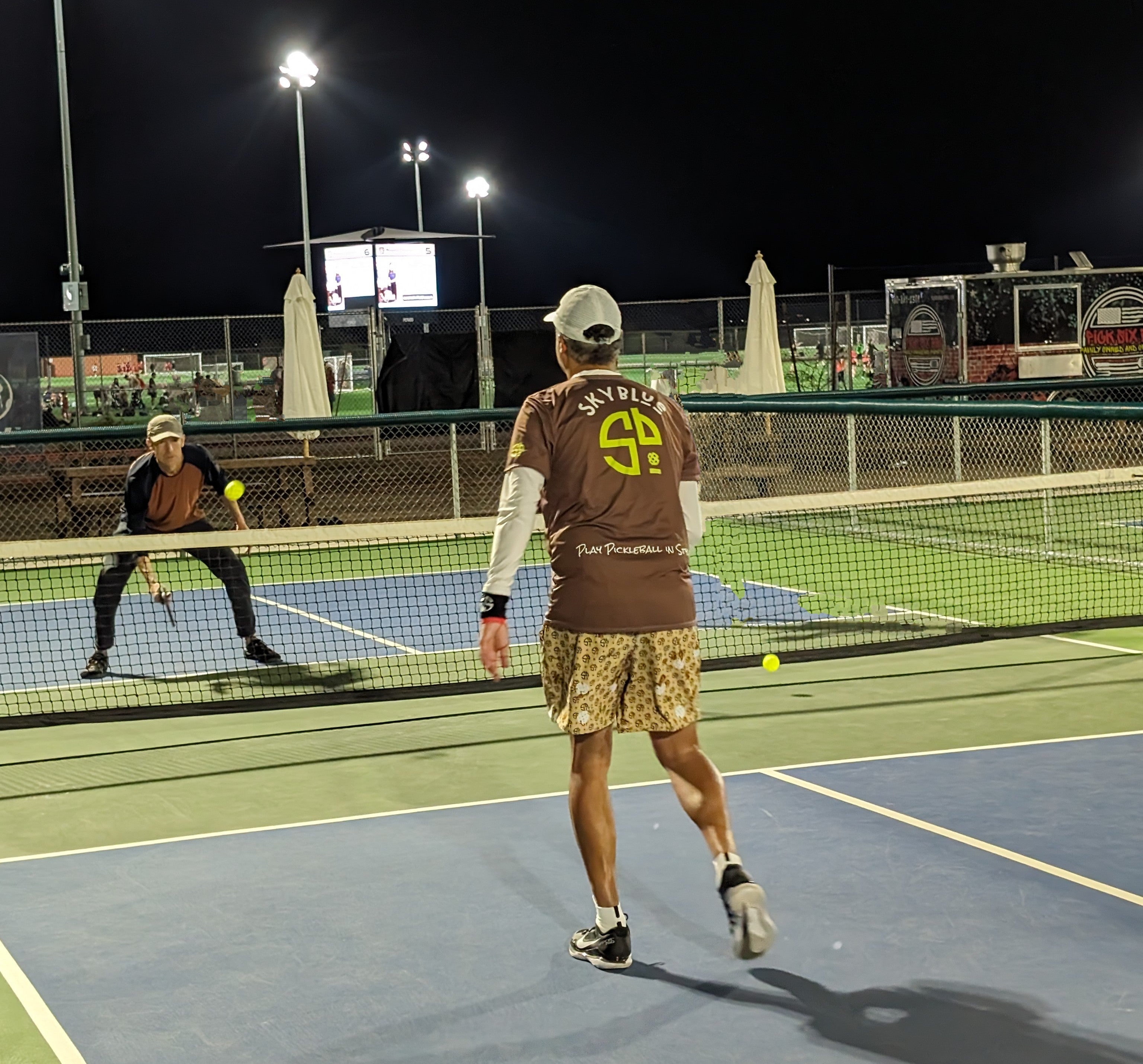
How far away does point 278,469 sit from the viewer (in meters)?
18.5

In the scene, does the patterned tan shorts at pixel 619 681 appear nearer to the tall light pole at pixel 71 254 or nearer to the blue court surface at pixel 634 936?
the blue court surface at pixel 634 936

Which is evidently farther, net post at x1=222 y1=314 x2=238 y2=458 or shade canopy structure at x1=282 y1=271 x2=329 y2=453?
net post at x1=222 y1=314 x2=238 y2=458

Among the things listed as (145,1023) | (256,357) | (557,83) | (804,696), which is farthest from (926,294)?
(557,83)

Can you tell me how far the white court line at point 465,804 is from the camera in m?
6.28

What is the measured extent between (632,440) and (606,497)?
0.19 m

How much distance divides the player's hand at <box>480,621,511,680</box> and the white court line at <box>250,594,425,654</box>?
511cm

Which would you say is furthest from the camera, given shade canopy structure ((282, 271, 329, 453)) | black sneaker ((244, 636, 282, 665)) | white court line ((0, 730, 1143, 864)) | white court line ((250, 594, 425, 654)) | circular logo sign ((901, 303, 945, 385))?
circular logo sign ((901, 303, 945, 385))

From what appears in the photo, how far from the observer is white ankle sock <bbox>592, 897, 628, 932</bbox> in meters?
4.79

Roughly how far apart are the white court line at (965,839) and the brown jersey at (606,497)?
5.49 feet

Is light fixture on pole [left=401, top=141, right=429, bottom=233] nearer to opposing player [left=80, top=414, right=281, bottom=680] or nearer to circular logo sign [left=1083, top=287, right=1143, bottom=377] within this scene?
circular logo sign [left=1083, top=287, right=1143, bottom=377]

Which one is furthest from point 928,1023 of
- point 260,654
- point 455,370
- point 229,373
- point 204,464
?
point 229,373

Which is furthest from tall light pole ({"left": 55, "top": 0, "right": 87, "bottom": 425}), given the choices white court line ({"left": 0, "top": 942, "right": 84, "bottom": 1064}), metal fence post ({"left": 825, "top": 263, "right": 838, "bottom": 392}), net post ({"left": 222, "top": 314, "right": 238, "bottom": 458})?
white court line ({"left": 0, "top": 942, "right": 84, "bottom": 1064})

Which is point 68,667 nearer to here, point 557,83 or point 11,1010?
point 11,1010

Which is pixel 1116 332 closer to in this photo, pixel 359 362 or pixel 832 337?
pixel 832 337
